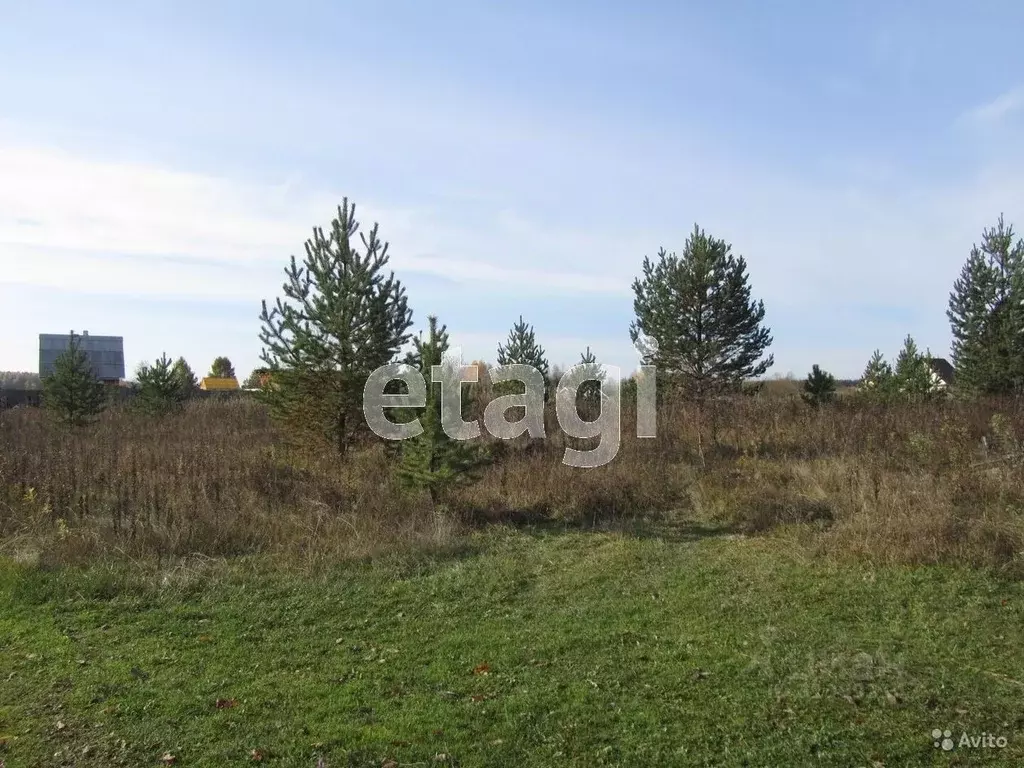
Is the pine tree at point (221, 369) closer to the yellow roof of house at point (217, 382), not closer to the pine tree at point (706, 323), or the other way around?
the yellow roof of house at point (217, 382)

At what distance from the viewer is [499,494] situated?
12.1 metres

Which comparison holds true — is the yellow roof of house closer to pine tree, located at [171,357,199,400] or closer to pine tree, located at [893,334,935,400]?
pine tree, located at [171,357,199,400]

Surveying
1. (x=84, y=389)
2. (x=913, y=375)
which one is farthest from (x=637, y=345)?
(x=84, y=389)

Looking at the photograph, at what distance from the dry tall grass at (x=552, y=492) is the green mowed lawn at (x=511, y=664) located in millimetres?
814

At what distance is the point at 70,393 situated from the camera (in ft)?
69.9

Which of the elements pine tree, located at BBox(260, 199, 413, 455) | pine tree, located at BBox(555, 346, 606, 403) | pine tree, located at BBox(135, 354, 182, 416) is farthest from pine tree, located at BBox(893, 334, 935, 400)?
pine tree, located at BBox(135, 354, 182, 416)

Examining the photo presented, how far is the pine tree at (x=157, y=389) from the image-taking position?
2314 cm

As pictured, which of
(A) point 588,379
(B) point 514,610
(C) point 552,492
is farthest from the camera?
(A) point 588,379

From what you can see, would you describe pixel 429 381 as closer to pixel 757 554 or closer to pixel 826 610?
pixel 757 554

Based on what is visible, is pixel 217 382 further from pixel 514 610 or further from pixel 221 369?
pixel 514 610

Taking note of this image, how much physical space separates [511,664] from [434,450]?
5.30 meters

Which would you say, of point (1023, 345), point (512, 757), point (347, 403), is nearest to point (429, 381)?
point (347, 403)

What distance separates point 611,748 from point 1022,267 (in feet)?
86.6

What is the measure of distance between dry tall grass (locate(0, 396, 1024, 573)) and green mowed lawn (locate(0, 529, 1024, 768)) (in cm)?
81
